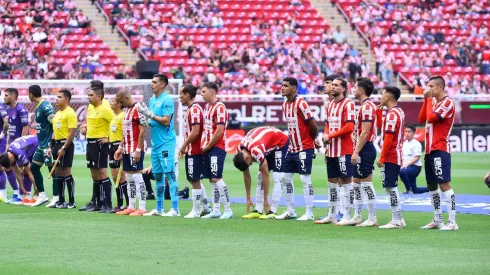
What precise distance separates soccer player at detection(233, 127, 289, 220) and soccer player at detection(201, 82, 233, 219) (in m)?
0.34

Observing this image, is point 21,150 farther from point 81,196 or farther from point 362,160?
point 362,160

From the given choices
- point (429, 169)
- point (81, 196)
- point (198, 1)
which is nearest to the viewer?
point (429, 169)

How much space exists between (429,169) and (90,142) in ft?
19.4

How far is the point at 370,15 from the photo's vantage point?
152ft

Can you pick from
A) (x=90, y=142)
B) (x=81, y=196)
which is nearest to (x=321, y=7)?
(x=81, y=196)

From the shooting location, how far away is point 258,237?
12906 millimetres

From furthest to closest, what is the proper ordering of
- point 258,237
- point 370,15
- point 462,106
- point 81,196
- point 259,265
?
point 370,15 < point 462,106 < point 81,196 < point 258,237 < point 259,265

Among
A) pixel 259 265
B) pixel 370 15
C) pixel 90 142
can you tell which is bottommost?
pixel 259 265

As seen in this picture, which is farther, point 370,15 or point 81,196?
point 370,15

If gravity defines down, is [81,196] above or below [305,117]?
below

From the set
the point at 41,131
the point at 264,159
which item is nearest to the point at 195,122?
the point at 264,159

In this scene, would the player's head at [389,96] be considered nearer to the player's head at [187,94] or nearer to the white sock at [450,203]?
the white sock at [450,203]

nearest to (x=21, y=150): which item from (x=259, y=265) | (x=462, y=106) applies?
(x=259, y=265)

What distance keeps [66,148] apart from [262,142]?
3562mm
